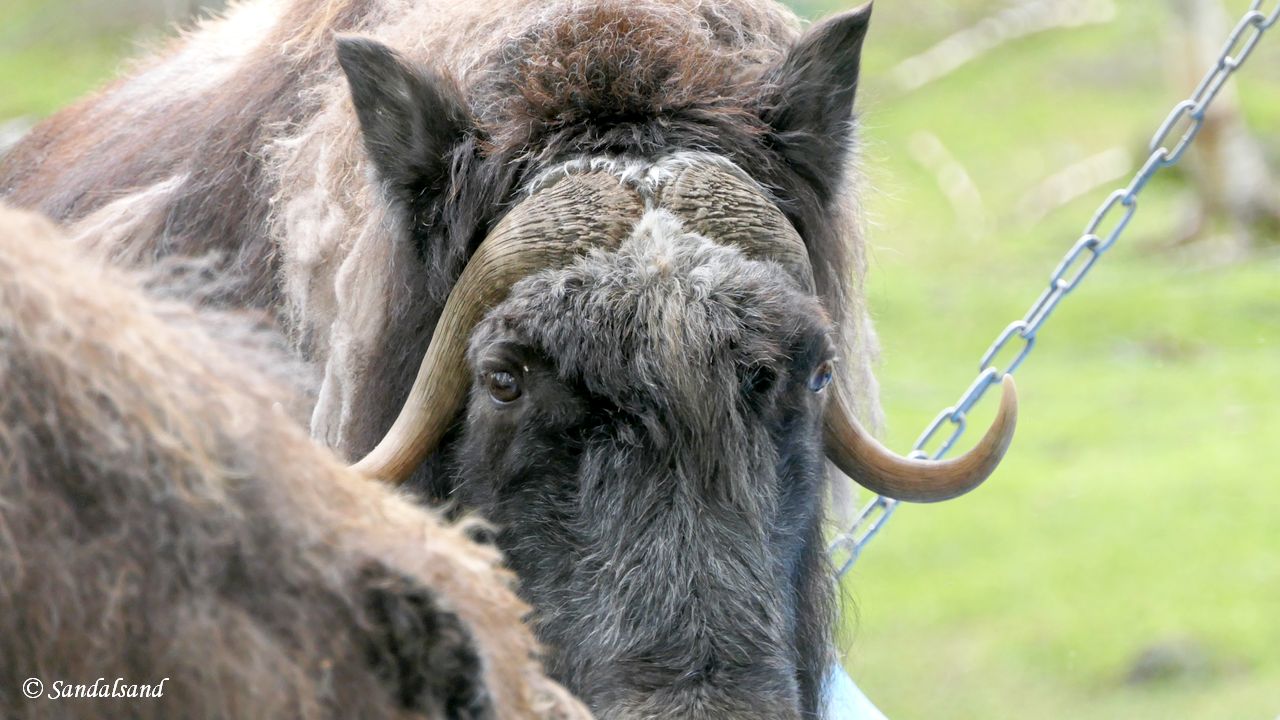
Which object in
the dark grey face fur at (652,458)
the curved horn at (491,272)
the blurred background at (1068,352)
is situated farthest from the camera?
the blurred background at (1068,352)

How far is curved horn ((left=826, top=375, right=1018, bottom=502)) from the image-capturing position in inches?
109

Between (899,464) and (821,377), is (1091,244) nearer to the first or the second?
(899,464)

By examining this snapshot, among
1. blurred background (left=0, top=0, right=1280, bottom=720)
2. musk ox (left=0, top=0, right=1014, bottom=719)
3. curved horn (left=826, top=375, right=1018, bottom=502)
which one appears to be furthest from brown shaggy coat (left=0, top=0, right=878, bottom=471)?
blurred background (left=0, top=0, right=1280, bottom=720)

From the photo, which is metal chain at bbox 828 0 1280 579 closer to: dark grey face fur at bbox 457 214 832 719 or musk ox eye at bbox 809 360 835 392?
musk ox eye at bbox 809 360 835 392

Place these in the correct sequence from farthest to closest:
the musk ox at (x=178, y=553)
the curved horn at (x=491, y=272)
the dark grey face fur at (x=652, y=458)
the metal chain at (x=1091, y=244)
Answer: the metal chain at (x=1091, y=244)
the curved horn at (x=491, y=272)
the dark grey face fur at (x=652, y=458)
the musk ox at (x=178, y=553)

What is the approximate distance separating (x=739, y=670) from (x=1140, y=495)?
8.82 meters

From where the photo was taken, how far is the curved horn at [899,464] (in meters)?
2.78

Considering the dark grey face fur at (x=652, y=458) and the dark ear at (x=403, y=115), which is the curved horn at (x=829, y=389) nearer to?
the dark grey face fur at (x=652, y=458)

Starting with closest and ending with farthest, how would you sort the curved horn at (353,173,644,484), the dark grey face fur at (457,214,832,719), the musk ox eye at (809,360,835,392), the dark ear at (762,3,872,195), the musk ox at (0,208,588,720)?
the musk ox at (0,208,588,720) < the dark grey face fur at (457,214,832,719) < the curved horn at (353,173,644,484) < the musk ox eye at (809,360,835,392) < the dark ear at (762,3,872,195)

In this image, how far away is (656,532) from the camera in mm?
2217

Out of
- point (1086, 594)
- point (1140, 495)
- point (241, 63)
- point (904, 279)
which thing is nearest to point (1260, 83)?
point (904, 279)

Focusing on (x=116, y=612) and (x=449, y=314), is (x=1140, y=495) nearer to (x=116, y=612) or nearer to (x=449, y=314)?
(x=449, y=314)

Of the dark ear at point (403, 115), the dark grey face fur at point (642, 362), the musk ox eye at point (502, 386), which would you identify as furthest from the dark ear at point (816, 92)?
the musk ox eye at point (502, 386)

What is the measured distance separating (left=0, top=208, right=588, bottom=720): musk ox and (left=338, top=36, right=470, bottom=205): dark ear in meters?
1.22
